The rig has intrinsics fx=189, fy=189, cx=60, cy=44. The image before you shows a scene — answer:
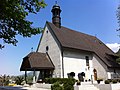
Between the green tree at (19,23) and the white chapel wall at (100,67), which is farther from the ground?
the green tree at (19,23)

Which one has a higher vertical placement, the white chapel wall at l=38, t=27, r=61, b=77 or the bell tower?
the bell tower

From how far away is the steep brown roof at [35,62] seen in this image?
27.0 meters

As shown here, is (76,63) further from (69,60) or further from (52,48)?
(52,48)

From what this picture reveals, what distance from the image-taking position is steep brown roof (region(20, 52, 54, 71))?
27.0 metres

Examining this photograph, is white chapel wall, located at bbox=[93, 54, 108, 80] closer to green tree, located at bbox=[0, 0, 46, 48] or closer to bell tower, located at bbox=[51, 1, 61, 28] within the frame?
bell tower, located at bbox=[51, 1, 61, 28]

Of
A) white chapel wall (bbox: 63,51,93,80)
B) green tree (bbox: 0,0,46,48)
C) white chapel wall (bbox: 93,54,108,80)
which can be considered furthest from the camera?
white chapel wall (bbox: 93,54,108,80)

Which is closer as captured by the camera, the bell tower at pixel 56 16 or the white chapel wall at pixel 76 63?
the white chapel wall at pixel 76 63

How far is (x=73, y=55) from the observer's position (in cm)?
3080

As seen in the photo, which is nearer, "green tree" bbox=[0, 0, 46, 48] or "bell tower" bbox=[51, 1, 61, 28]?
"green tree" bbox=[0, 0, 46, 48]

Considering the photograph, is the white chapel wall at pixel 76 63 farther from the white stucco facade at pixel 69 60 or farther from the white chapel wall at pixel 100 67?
the white chapel wall at pixel 100 67

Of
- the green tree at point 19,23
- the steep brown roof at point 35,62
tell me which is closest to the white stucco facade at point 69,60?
the steep brown roof at point 35,62

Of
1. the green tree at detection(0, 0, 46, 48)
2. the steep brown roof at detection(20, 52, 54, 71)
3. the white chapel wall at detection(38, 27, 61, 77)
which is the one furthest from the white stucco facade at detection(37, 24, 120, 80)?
the green tree at detection(0, 0, 46, 48)

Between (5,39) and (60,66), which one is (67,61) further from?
(5,39)

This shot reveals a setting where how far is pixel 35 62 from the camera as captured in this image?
1083 inches
